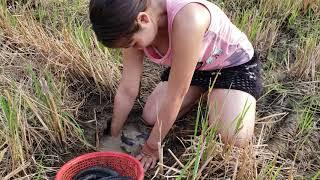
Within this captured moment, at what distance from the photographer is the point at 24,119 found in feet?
6.75

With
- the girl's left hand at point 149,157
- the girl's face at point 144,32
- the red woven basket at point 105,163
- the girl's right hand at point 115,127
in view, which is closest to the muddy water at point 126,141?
the girl's right hand at point 115,127

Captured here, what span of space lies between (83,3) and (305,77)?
1424mm

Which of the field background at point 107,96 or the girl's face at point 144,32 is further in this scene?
the field background at point 107,96

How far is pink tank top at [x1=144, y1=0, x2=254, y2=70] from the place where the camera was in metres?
2.09

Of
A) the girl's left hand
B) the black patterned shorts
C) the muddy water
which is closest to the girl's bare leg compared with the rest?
the black patterned shorts

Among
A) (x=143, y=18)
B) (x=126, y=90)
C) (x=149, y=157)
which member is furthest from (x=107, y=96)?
(x=143, y=18)

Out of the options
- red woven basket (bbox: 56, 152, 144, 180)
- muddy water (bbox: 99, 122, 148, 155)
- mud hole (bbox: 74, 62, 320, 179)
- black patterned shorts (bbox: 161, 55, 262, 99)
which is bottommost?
muddy water (bbox: 99, 122, 148, 155)

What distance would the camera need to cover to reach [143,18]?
179 centimetres

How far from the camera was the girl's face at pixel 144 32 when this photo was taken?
5.86 feet

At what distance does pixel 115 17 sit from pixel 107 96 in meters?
0.84

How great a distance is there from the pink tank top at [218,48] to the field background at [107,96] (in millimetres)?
247

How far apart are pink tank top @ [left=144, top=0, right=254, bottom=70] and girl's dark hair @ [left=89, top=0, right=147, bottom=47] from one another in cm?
24

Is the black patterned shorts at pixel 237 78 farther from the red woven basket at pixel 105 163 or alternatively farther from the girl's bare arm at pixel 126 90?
the red woven basket at pixel 105 163

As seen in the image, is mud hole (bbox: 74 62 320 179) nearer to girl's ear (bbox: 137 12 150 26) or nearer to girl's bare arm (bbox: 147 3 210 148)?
girl's bare arm (bbox: 147 3 210 148)
